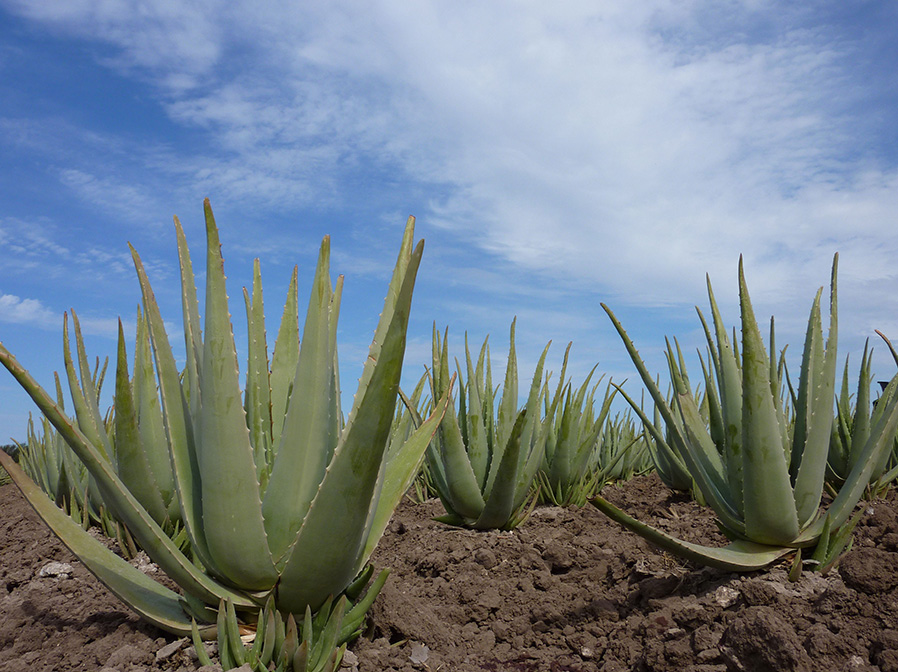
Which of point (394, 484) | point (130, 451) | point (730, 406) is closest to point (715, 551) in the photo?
point (730, 406)

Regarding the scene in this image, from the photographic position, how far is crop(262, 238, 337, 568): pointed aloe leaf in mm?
1721

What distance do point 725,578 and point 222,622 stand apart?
70.2 inches

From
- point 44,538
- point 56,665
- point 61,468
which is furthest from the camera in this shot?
point 61,468

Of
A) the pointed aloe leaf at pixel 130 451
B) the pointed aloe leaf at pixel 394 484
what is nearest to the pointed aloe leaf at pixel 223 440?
the pointed aloe leaf at pixel 394 484

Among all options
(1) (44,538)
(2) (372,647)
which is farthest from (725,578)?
(1) (44,538)

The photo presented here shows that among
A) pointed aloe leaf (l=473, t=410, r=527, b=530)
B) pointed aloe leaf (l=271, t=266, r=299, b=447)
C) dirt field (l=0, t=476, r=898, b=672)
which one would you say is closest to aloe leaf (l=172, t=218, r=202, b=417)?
pointed aloe leaf (l=271, t=266, r=299, b=447)

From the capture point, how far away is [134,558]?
10.6ft

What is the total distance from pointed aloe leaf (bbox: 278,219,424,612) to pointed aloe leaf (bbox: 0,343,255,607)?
205 mm

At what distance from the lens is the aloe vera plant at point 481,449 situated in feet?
11.8

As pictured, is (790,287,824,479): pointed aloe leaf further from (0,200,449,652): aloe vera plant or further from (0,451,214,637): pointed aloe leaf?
(0,451,214,637): pointed aloe leaf

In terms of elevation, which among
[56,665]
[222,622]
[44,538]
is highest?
[222,622]

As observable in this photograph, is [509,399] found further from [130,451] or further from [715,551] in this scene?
[130,451]

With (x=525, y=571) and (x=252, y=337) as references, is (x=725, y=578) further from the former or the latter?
(x=252, y=337)

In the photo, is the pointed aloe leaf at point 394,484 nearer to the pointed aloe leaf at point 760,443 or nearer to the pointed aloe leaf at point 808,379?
the pointed aloe leaf at point 760,443
